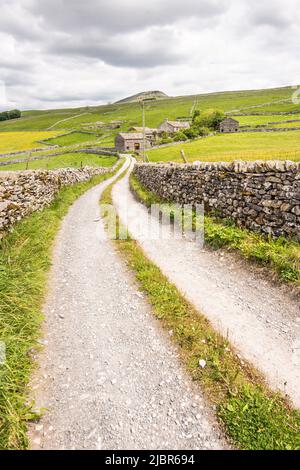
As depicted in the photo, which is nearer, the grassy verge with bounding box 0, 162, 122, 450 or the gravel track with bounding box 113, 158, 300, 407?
the grassy verge with bounding box 0, 162, 122, 450

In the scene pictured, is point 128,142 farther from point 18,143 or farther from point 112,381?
point 112,381

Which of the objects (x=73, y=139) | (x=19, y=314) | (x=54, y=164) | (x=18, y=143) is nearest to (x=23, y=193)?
(x=19, y=314)

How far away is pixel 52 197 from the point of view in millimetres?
18391

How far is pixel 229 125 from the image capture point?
264ft

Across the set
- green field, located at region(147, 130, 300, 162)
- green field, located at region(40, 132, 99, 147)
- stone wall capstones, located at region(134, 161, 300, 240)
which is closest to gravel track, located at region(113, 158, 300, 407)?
stone wall capstones, located at region(134, 161, 300, 240)

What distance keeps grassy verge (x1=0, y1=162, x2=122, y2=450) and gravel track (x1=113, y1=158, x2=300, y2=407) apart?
355 cm

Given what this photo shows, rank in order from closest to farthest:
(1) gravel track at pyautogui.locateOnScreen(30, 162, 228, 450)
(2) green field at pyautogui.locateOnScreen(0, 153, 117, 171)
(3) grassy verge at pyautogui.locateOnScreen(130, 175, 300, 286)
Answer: (1) gravel track at pyautogui.locateOnScreen(30, 162, 228, 450) → (3) grassy verge at pyautogui.locateOnScreen(130, 175, 300, 286) → (2) green field at pyautogui.locateOnScreen(0, 153, 117, 171)

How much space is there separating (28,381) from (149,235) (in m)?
7.77

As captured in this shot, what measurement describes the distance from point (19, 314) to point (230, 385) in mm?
4317

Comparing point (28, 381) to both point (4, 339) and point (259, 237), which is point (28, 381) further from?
point (259, 237)

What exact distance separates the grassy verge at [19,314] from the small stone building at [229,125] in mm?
80709

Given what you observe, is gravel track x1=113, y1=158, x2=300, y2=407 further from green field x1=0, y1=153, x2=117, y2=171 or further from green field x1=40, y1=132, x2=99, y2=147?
green field x1=40, y1=132, x2=99, y2=147

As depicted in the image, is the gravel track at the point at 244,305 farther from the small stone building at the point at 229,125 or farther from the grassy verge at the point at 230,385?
the small stone building at the point at 229,125

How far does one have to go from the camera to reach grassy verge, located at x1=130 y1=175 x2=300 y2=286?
662 centimetres
